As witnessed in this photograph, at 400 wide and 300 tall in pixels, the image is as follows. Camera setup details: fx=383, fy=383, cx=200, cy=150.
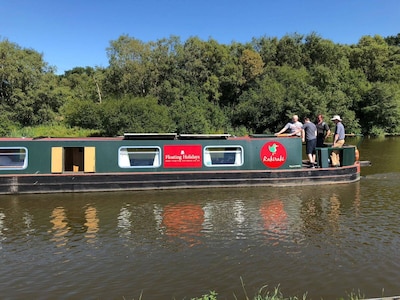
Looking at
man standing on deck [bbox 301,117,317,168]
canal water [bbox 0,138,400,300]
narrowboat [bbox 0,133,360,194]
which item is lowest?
canal water [bbox 0,138,400,300]

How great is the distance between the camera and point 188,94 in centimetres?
4184

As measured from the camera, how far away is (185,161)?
1269 centimetres

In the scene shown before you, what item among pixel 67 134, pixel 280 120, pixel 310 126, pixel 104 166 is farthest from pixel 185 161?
pixel 280 120

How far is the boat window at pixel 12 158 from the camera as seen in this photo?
11883mm

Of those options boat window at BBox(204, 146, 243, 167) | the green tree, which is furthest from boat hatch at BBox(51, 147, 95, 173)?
the green tree

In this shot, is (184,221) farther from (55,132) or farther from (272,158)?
(55,132)

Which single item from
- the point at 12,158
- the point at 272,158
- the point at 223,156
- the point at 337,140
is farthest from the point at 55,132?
the point at 337,140

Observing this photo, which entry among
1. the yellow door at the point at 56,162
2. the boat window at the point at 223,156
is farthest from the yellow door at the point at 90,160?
the boat window at the point at 223,156

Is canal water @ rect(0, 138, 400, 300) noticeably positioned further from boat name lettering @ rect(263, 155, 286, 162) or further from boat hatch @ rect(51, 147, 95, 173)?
boat name lettering @ rect(263, 155, 286, 162)

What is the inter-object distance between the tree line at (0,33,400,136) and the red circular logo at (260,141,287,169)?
19043mm

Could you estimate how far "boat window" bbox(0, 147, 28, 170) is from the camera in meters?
11.9

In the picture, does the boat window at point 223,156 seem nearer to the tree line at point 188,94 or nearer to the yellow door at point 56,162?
the yellow door at point 56,162

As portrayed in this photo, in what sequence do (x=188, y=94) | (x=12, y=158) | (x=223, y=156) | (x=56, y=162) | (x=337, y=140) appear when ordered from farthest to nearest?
(x=188, y=94) < (x=337, y=140) < (x=223, y=156) < (x=12, y=158) < (x=56, y=162)

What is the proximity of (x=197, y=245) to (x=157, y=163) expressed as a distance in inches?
223
